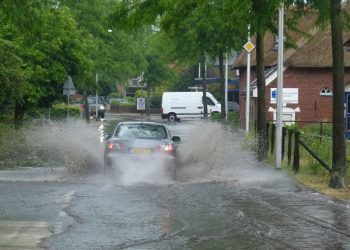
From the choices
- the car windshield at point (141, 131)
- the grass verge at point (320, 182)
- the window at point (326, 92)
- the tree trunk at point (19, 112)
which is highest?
the window at point (326, 92)

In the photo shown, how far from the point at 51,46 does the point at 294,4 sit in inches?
684

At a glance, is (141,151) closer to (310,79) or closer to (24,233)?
(24,233)

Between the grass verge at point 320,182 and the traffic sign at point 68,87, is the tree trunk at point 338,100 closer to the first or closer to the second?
the grass verge at point 320,182

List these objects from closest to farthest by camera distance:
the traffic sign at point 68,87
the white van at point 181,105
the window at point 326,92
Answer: the traffic sign at point 68,87
the window at point 326,92
the white van at point 181,105

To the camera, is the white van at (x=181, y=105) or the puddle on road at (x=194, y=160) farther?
the white van at (x=181, y=105)

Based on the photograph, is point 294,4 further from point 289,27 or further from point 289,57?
point 289,57

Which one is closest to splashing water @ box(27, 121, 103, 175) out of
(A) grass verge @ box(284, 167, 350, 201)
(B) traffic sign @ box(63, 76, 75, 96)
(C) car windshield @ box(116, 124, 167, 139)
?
(C) car windshield @ box(116, 124, 167, 139)

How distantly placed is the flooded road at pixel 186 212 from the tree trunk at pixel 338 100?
30.8 inches

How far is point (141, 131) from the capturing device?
1692 cm

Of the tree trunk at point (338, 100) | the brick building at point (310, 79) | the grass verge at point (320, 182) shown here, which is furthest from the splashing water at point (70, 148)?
the brick building at point (310, 79)

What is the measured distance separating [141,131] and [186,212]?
5480 millimetres

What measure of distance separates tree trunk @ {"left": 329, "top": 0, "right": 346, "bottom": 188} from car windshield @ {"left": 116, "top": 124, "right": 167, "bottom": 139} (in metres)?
4.13

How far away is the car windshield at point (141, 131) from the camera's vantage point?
1670cm

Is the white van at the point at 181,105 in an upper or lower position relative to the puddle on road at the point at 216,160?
upper
